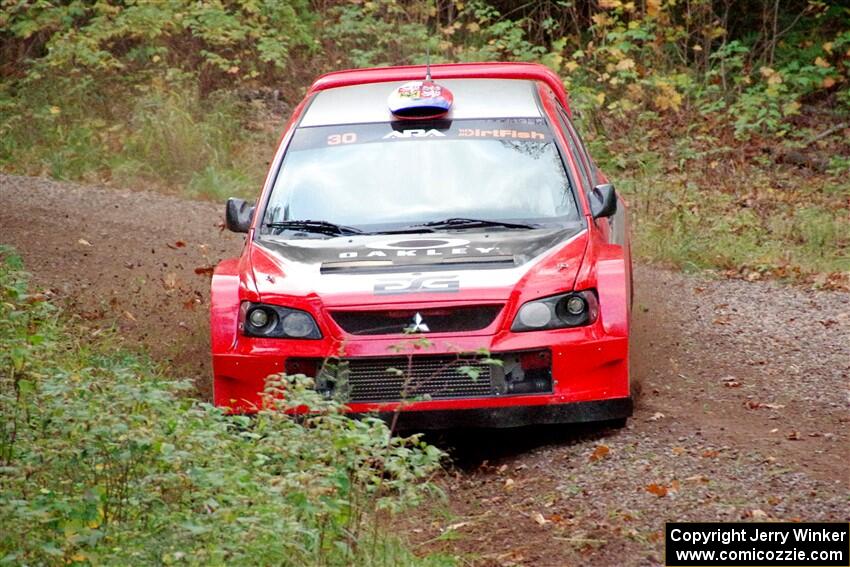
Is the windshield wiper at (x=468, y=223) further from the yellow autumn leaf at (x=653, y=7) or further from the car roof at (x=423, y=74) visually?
the yellow autumn leaf at (x=653, y=7)

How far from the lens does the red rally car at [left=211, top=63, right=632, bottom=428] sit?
19.9ft

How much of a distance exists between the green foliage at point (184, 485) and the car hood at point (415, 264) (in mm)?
1059

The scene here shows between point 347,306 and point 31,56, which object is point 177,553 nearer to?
point 347,306

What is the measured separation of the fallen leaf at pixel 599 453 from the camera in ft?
19.9

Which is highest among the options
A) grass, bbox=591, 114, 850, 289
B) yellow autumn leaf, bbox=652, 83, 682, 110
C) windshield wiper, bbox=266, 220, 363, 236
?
windshield wiper, bbox=266, 220, 363, 236

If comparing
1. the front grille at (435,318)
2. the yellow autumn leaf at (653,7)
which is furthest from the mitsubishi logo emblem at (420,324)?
the yellow autumn leaf at (653,7)

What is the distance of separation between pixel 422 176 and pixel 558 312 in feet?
4.47

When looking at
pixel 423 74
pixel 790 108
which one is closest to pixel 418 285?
pixel 423 74

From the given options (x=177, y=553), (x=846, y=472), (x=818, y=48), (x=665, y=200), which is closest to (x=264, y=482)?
(x=177, y=553)

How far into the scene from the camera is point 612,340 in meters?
6.11

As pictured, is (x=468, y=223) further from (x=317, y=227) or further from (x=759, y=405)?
(x=759, y=405)

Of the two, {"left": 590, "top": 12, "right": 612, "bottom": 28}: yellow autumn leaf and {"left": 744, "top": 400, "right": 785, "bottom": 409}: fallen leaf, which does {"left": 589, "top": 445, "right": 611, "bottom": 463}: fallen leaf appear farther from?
{"left": 590, "top": 12, "right": 612, "bottom": 28}: yellow autumn leaf

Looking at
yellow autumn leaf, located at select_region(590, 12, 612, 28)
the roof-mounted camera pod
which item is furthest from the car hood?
yellow autumn leaf, located at select_region(590, 12, 612, 28)

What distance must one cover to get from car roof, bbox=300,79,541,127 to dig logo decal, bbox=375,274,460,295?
149 cm
